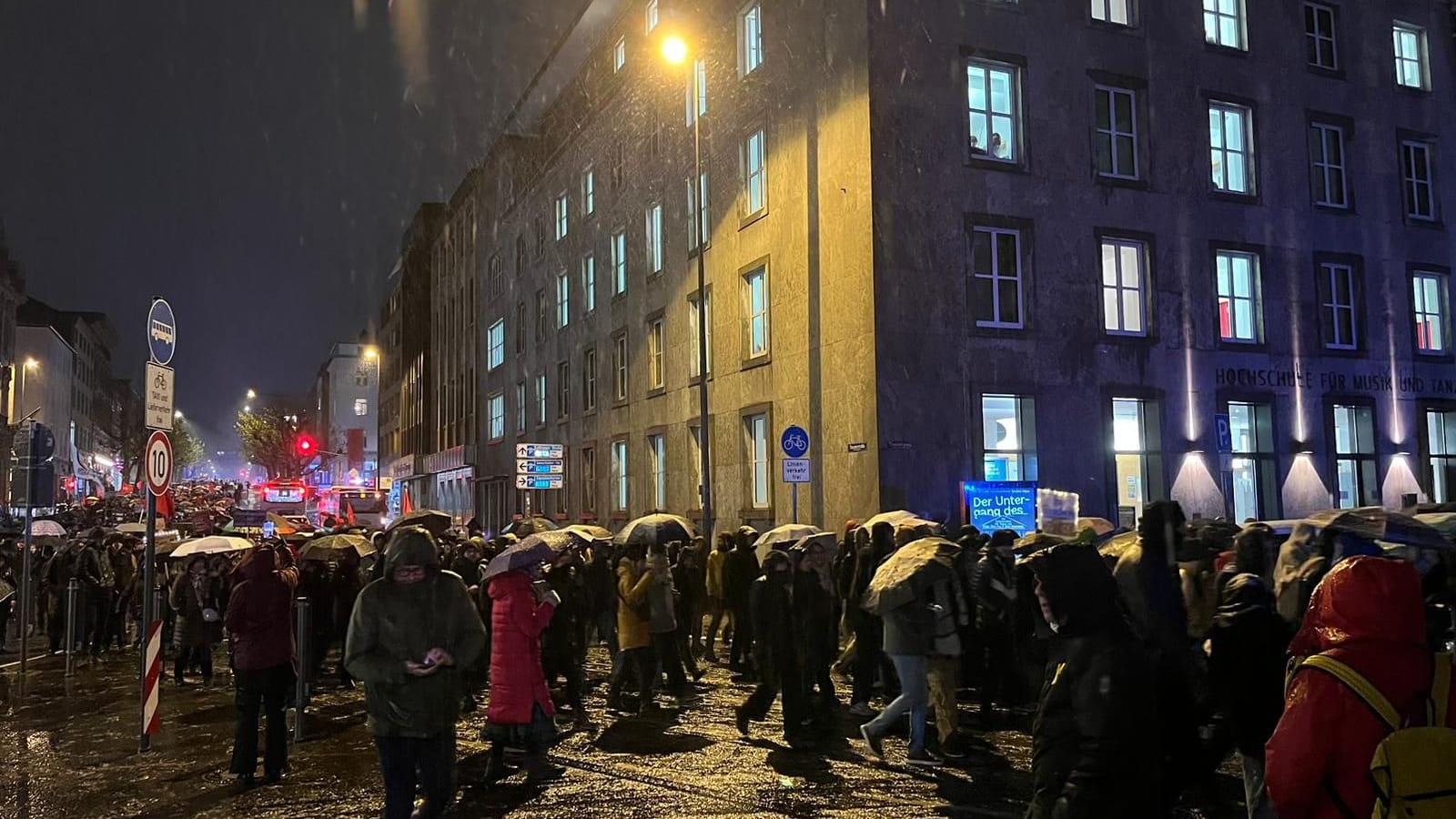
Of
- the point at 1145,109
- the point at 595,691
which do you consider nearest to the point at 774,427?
the point at 1145,109

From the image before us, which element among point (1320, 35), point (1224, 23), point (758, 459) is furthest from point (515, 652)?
point (1320, 35)

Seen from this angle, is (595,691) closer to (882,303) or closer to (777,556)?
(777,556)

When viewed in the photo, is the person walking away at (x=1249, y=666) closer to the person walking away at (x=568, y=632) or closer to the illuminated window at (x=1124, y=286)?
the person walking away at (x=568, y=632)

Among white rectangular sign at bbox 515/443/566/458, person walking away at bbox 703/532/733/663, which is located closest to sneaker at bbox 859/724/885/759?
person walking away at bbox 703/532/733/663

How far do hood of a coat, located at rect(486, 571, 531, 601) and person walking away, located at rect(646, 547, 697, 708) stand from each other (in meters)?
3.36

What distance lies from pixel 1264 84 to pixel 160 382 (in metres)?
24.6

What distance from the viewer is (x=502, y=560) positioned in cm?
977

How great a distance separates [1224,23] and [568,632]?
72.3ft

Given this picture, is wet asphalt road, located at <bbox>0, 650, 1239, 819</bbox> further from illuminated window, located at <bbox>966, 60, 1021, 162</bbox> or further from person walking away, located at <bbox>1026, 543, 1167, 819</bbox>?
illuminated window, located at <bbox>966, 60, 1021, 162</bbox>

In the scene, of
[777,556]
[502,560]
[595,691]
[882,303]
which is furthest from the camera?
[882,303]

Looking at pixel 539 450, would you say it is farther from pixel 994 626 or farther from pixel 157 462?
pixel 994 626

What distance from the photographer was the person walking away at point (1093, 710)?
4.42 meters

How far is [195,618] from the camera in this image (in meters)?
15.1

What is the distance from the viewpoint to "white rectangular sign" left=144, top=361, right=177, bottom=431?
1089 cm
